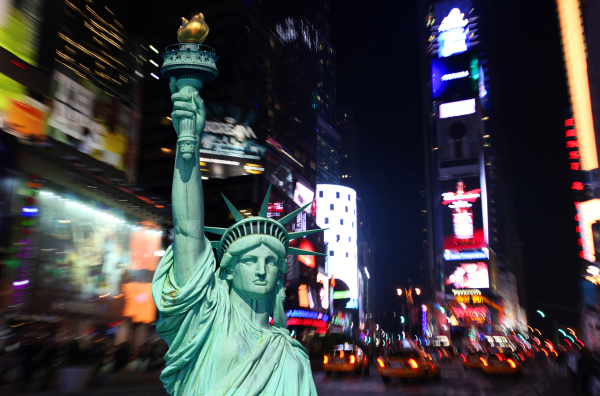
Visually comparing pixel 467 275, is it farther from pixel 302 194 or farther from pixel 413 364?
pixel 413 364

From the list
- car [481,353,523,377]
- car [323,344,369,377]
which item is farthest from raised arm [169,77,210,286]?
car [481,353,523,377]

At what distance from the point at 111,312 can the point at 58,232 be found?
630 cm

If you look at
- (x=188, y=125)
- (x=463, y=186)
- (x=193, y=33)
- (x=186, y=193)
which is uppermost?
(x=463, y=186)

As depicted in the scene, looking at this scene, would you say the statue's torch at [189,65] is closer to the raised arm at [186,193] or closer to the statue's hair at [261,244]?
the raised arm at [186,193]

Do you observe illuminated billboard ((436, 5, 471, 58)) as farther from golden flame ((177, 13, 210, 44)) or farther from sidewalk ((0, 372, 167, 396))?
golden flame ((177, 13, 210, 44))

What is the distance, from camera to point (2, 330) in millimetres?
17828

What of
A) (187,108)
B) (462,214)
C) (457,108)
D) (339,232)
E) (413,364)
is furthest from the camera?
(457,108)

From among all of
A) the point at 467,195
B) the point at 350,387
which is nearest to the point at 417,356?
the point at 350,387

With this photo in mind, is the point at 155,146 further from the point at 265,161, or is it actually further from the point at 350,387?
the point at 350,387

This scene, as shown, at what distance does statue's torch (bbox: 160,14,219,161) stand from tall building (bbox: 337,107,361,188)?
546 feet

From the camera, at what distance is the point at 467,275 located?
93.0 m

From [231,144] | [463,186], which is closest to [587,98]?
[231,144]

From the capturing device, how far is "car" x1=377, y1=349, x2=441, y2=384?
20750 millimetres

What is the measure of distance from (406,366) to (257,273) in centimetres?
1899
